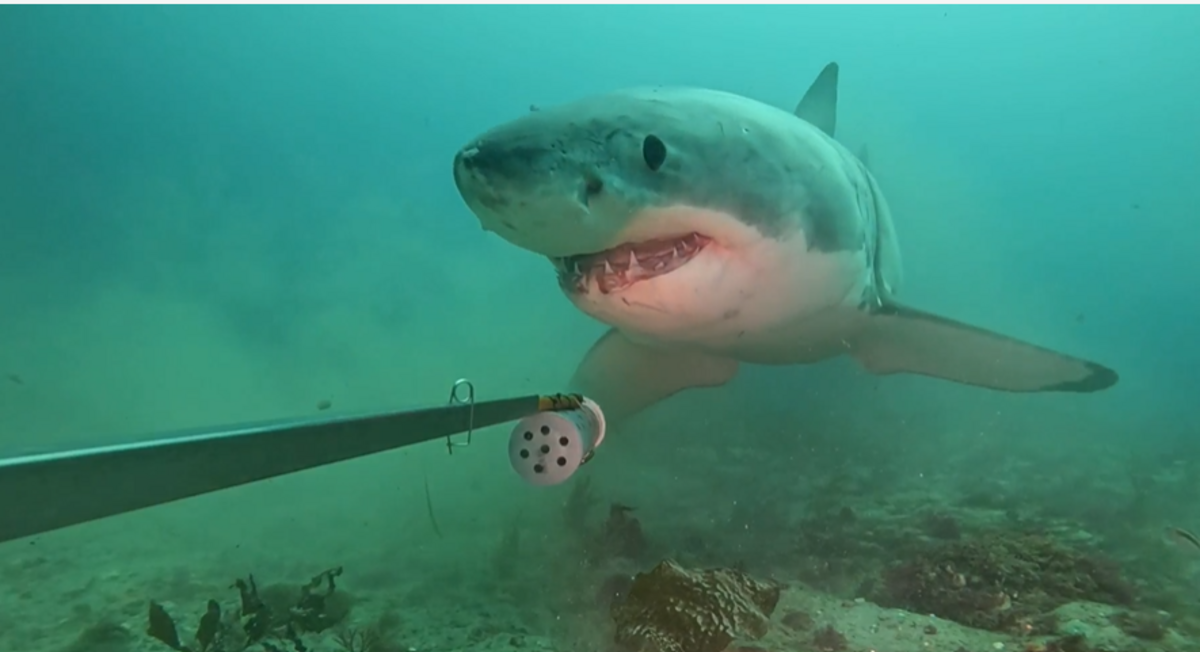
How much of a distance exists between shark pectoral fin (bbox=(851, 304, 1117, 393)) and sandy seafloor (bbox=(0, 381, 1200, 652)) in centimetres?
108

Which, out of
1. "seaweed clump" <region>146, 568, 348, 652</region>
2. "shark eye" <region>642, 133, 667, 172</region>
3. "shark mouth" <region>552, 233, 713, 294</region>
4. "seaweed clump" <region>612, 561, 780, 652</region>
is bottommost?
"seaweed clump" <region>146, 568, 348, 652</region>

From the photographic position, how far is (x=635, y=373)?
5750mm

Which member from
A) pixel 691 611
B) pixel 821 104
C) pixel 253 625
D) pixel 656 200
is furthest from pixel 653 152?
pixel 821 104

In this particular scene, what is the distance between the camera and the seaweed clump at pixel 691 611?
3043mm

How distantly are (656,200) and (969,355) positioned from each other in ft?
12.0

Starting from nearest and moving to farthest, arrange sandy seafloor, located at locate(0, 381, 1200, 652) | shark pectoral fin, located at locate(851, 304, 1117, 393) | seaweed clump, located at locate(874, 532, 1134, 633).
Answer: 1. seaweed clump, located at locate(874, 532, 1134, 633)
2. sandy seafloor, located at locate(0, 381, 1200, 652)
3. shark pectoral fin, located at locate(851, 304, 1117, 393)

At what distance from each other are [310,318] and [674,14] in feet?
127

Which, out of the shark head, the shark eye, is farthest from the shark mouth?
the shark eye

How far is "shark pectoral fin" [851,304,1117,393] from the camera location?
4.75 m

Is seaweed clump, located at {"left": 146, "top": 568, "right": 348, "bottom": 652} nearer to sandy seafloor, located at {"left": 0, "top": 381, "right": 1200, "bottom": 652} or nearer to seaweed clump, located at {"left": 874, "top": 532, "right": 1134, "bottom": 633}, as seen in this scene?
sandy seafloor, located at {"left": 0, "top": 381, "right": 1200, "bottom": 652}

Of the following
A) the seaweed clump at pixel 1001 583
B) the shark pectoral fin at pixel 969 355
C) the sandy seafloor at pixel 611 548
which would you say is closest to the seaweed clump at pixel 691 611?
the sandy seafloor at pixel 611 548

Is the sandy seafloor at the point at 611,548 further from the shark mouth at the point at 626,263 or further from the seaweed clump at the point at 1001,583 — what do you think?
the shark mouth at the point at 626,263

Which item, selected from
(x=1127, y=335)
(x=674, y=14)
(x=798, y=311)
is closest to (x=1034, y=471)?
(x=798, y=311)

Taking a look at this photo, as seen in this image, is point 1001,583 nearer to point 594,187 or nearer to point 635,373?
point 635,373
